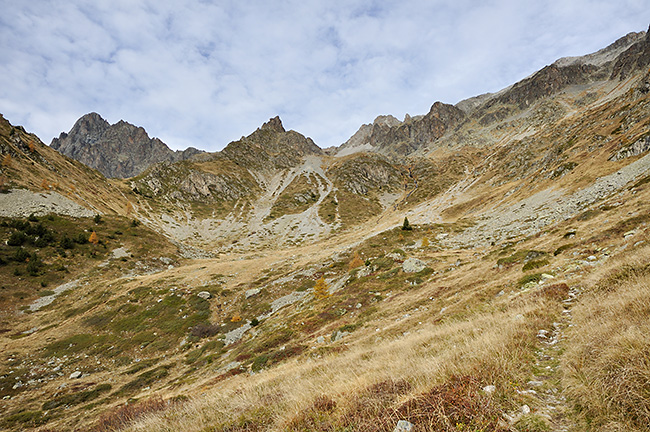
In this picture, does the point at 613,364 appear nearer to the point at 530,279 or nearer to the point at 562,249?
the point at 530,279

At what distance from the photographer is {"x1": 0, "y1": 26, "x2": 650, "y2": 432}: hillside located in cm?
468

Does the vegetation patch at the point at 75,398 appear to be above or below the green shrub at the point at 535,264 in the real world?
above

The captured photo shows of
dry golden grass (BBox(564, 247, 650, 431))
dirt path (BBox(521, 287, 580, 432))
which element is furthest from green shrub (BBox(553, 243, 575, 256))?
dirt path (BBox(521, 287, 580, 432))

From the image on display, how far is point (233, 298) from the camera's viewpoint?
41.1 meters

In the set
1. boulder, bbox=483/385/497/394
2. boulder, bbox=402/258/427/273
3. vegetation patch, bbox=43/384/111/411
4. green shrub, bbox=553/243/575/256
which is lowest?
boulder, bbox=402/258/427/273

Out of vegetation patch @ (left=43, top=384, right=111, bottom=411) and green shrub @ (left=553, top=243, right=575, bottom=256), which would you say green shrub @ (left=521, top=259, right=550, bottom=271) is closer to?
green shrub @ (left=553, top=243, right=575, bottom=256)

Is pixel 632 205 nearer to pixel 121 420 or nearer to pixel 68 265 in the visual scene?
pixel 121 420

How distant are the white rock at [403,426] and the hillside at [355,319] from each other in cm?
3

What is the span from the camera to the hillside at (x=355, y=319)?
4.68m

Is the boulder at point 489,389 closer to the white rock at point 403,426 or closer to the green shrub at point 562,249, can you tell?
the white rock at point 403,426

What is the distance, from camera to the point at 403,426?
396cm

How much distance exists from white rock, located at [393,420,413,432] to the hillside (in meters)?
0.03

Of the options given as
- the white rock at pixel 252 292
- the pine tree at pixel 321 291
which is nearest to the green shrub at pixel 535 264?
the pine tree at pixel 321 291

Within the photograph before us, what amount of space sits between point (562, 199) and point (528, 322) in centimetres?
5835
